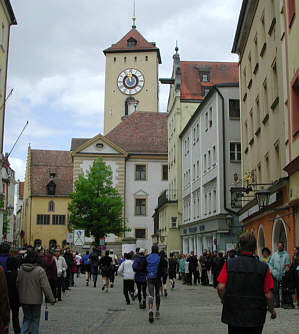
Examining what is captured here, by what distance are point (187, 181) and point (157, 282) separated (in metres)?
35.0

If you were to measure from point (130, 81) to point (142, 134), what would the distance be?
16295 mm

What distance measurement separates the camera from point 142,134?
228 feet

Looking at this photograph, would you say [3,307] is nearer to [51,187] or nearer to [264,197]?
[264,197]

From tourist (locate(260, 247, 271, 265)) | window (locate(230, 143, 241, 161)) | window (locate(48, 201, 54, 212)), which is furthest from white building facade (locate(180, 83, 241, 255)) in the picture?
window (locate(48, 201, 54, 212))

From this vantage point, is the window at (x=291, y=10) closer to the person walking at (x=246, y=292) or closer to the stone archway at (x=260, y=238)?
the stone archway at (x=260, y=238)

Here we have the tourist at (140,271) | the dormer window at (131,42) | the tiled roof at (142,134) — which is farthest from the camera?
the dormer window at (131,42)

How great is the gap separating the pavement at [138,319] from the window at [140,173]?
4608 centimetres

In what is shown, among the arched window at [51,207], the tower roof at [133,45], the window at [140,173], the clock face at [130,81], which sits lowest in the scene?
the arched window at [51,207]

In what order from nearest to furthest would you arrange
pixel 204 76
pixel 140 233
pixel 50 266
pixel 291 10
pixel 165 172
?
pixel 50 266, pixel 291 10, pixel 204 76, pixel 140 233, pixel 165 172

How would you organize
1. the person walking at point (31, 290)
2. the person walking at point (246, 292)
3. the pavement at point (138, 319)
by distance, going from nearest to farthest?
the person walking at point (246, 292)
the person walking at point (31, 290)
the pavement at point (138, 319)

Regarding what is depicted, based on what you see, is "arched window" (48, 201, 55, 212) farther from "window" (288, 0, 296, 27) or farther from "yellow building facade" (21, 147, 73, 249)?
"window" (288, 0, 296, 27)

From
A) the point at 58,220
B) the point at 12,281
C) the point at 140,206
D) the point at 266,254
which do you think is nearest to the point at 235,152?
the point at 266,254

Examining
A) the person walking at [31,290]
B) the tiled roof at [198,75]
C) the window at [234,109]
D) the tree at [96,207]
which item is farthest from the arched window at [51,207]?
the person walking at [31,290]

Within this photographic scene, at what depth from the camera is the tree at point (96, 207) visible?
50250 mm
